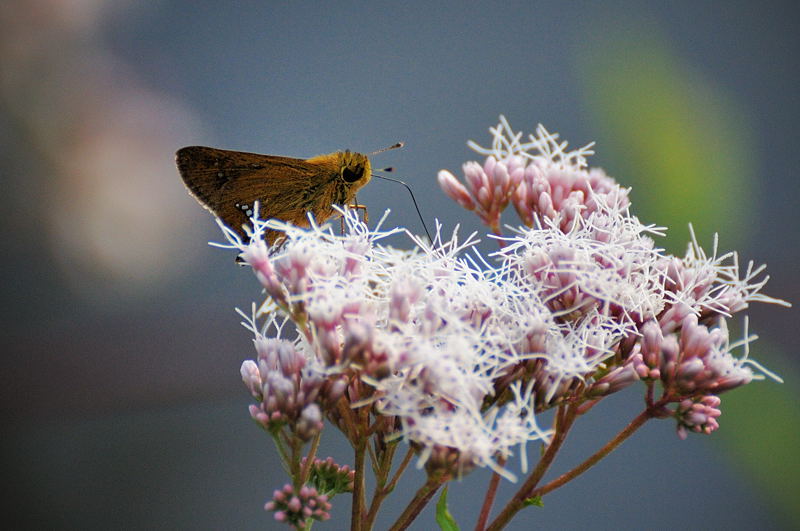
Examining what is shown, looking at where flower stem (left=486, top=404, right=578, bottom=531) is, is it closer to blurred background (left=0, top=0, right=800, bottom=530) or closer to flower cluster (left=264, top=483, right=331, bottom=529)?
flower cluster (left=264, top=483, right=331, bottom=529)

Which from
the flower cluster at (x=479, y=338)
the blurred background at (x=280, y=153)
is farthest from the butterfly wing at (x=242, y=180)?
the blurred background at (x=280, y=153)

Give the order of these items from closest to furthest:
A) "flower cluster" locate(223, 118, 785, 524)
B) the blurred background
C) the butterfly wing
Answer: "flower cluster" locate(223, 118, 785, 524), the butterfly wing, the blurred background

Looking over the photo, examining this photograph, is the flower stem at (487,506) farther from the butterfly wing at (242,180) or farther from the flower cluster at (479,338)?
the butterfly wing at (242,180)

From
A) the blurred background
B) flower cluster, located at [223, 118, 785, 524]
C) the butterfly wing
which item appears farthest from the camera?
the blurred background

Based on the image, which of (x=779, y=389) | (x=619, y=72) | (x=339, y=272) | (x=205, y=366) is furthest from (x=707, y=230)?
(x=339, y=272)

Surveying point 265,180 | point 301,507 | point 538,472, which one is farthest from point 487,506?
point 265,180

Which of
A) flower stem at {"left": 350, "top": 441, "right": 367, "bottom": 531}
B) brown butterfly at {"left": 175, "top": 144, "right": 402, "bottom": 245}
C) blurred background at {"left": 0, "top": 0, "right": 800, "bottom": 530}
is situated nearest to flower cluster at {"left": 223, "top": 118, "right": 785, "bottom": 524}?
flower stem at {"left": 350, "top": 441, "right": 367, "bottom": 531}

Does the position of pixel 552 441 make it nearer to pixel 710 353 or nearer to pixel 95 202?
pixel 710 353
